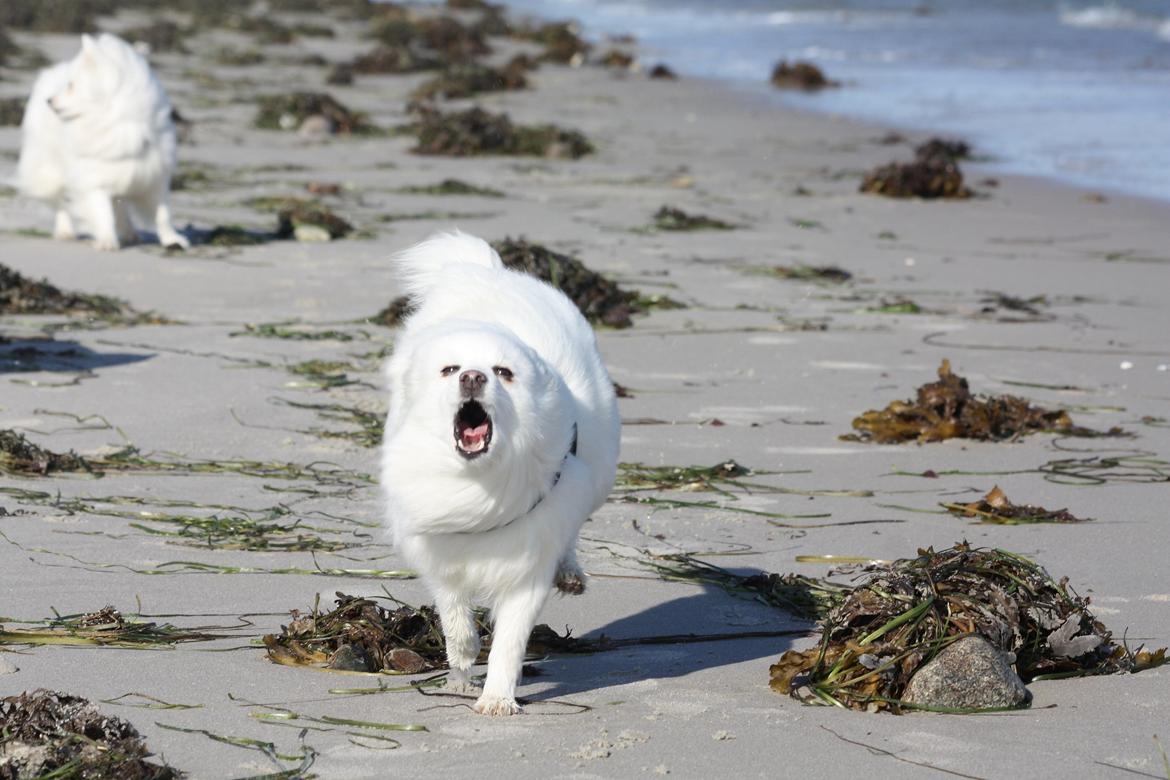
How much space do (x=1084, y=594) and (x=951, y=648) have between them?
1.23 metres

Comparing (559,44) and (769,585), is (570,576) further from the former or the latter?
(559,44)

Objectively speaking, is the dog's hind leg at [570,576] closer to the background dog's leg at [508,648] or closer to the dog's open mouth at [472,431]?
the background dog's leg at [508,648]

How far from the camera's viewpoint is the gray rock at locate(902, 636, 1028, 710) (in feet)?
13.9

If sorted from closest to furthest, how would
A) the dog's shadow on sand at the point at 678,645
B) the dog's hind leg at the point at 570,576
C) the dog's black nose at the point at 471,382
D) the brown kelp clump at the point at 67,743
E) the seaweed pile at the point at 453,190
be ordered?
the brown kelp clump at the point at 67,743, the dog's black nose at the point at 471,382, the dog's shadow on sand at the point at 678,645, the dog's hind leg at the point at 570,576, the seaweed pile at the point at 453,190

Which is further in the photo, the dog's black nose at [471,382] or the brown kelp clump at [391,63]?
the brown kelp clump at [391,63]

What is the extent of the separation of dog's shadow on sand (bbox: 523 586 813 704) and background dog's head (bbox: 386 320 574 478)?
0.74 metres

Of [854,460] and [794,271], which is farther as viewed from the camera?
[794,271]

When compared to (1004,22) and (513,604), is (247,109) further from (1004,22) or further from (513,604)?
(1004,22)

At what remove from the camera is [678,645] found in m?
5.04

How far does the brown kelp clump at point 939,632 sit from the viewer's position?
4.36 meters

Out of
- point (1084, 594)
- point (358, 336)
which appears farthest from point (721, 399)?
point (1084, 594)

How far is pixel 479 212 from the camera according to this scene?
13.5 meters

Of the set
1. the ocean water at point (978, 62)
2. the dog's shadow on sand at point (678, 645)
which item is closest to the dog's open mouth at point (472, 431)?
the dog's shadow on sand at point (678, 645)

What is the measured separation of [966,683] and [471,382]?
1534mm
